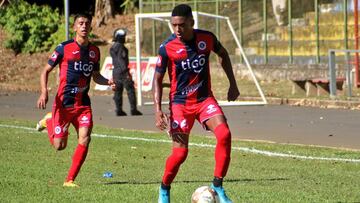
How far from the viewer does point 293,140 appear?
60.4 feet

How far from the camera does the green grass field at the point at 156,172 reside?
11266 millimetres

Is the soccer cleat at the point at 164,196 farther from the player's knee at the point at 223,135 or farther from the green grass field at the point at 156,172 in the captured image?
the player's knee at the point at 223,135

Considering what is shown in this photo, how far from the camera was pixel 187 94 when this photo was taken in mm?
11031

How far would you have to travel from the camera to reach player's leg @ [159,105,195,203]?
10805mm

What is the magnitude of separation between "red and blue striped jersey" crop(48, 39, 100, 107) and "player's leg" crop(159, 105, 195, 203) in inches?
88.0

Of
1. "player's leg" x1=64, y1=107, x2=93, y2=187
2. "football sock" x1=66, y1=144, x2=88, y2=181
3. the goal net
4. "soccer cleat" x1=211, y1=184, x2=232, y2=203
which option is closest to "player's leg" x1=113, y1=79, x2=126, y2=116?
the goal net

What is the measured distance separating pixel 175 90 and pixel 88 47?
2262mm

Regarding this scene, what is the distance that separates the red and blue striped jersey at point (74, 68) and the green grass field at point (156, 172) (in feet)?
3.09

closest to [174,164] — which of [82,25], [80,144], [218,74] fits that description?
[80,144]

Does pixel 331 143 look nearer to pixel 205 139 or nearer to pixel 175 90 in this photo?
pixel 205 139

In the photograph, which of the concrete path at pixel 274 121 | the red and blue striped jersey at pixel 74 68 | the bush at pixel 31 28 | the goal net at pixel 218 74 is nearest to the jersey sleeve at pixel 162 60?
the red and blue striped jersey at pixel 74 68

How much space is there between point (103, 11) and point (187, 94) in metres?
35.2

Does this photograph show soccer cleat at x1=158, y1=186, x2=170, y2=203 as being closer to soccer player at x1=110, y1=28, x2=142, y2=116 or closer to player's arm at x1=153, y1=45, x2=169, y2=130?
player's arm at x1=153, y1=45, x2=169, y2=130

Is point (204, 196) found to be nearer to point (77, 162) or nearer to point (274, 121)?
point (77, 162)
